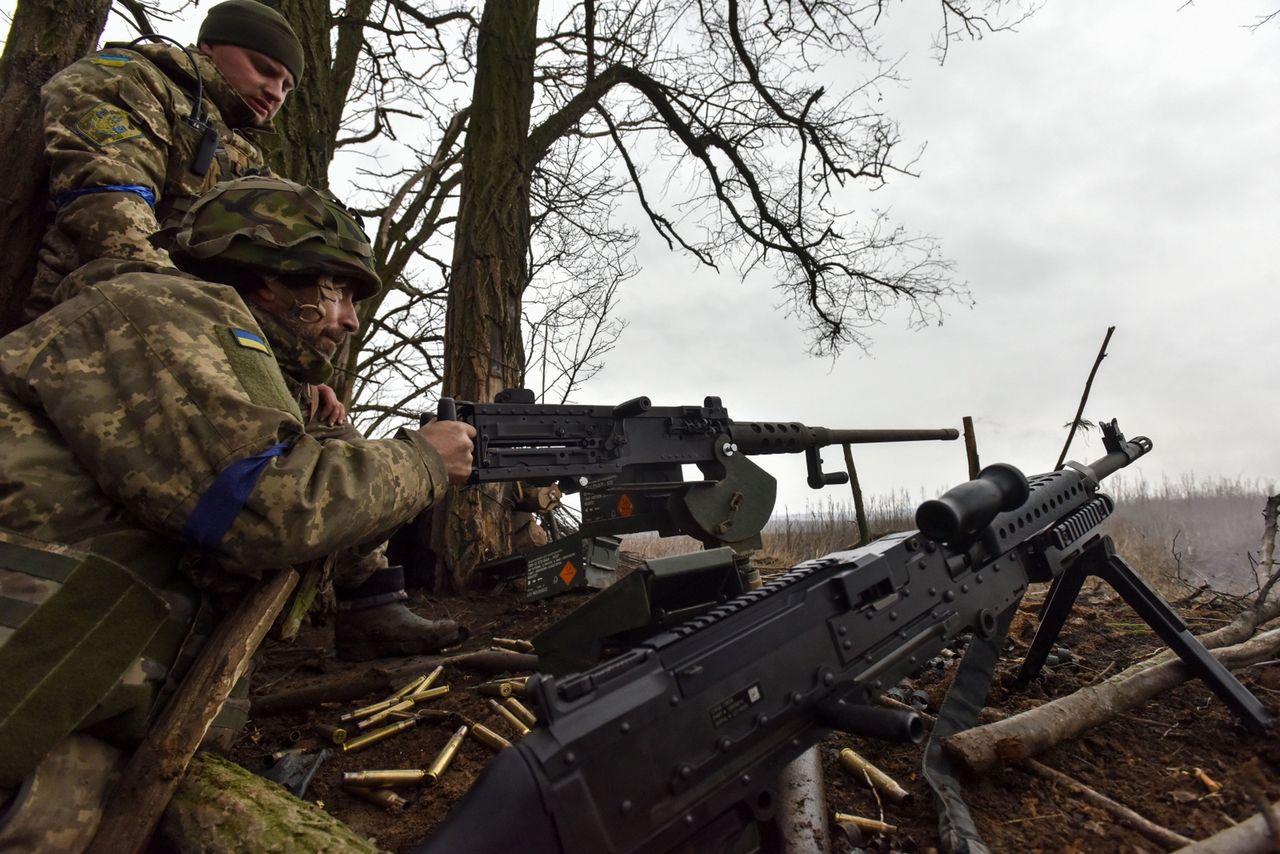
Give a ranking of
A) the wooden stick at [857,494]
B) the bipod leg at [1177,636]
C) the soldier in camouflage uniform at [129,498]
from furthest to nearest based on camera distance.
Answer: the wooden stick at [857,494]
the bipod leg at [1177,636]
the soldier in camouflage uniform at [129,498]

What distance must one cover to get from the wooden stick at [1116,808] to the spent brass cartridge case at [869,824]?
66cm

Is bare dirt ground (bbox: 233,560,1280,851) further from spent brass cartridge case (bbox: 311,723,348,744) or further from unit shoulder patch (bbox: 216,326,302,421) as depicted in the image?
unit shoulder patch (bbox: 216,326,302,421)

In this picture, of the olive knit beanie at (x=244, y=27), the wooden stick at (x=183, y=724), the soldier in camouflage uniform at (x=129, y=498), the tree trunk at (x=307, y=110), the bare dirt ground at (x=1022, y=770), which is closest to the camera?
the soldier in camouflage uniform at (x=129, y=498)

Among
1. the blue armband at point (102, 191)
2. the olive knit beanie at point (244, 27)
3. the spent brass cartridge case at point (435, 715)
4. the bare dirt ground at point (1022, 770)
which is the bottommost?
the bare dirt ground at point (1022, 770)

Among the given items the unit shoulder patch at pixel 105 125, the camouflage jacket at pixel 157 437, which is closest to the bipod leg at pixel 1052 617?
the camouflage jacket at pixel 157 437

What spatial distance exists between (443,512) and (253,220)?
3767 millimetres

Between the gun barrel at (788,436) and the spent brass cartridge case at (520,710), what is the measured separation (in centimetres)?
271

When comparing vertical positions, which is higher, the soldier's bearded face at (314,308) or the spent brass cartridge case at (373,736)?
the soldier's bearded face at (314,308)

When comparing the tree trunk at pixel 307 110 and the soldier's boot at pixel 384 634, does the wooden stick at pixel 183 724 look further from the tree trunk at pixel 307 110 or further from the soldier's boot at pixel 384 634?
the tree trunk at pixel 307 110

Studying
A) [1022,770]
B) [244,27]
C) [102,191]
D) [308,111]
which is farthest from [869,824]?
[308,111]

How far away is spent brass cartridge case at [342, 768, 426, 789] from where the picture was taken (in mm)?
2609

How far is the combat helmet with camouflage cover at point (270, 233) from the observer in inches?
95.0

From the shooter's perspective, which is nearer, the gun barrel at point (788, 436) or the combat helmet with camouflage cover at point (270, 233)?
the combat helmet with camouflage cover at point (270, 233)

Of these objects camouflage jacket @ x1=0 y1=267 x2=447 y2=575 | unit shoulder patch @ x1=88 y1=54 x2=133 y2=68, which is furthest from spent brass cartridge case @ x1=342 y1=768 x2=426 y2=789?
unit shoulder patch @ x1=88 y1=54 x2=133 y2=68
